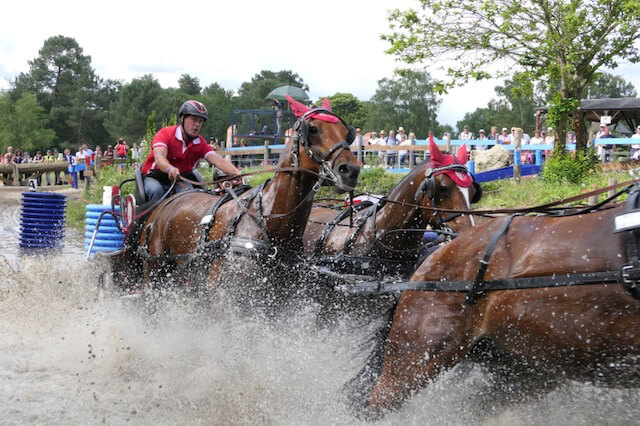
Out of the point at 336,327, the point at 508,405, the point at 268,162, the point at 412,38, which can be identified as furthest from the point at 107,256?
the point at 268,162

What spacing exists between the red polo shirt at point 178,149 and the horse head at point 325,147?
2009mm

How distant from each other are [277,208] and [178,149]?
210 cm

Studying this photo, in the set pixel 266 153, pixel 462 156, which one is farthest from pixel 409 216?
pixel 266 153

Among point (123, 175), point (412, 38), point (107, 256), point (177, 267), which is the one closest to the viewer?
point (177, 267)

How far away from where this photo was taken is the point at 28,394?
5.59m

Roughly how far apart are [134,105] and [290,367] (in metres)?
74.7

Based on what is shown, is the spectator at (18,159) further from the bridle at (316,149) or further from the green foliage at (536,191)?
the bridle at (316,149)

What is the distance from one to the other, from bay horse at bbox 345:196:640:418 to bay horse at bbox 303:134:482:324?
4.42ft

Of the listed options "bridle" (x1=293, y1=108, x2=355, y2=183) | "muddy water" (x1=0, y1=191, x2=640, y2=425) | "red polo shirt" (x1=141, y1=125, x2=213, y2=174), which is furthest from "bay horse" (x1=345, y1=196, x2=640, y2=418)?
"red polo shirt" (x1=141, y1=125, x2=213, y2=174)

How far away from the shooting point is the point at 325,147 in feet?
17.5

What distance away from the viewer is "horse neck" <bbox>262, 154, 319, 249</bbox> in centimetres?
556

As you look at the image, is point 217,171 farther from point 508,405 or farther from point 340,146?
point 508,405

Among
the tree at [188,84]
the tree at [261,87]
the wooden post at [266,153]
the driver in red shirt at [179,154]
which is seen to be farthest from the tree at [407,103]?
the driver in red shirt at [179,154]

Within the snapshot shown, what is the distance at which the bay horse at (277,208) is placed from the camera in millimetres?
5324
